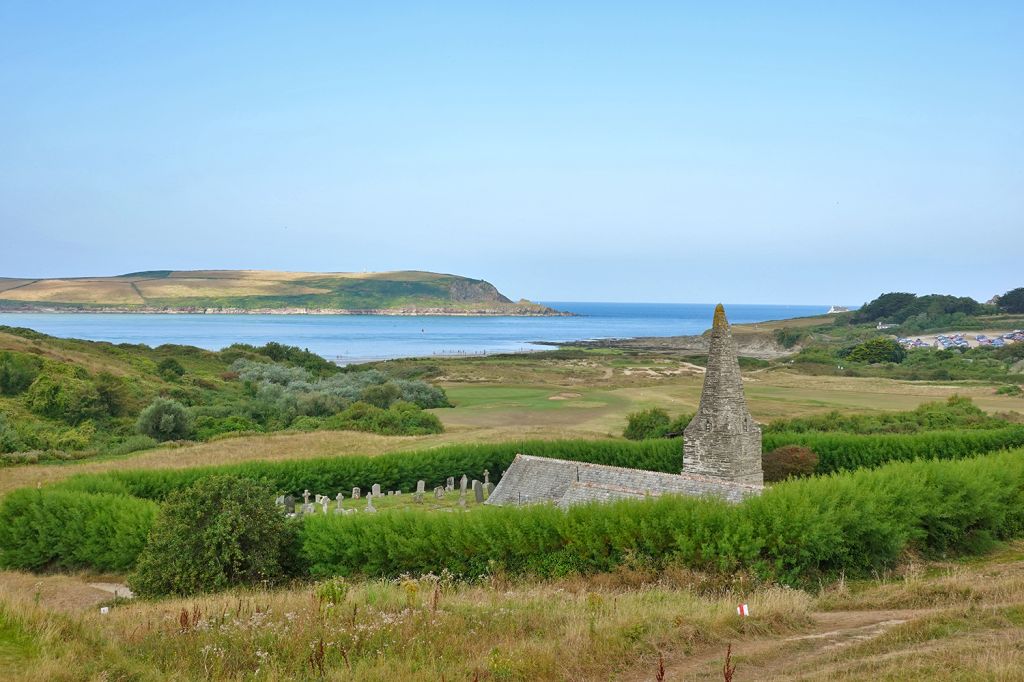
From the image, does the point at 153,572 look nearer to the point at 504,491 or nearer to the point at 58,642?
the point at 58,642

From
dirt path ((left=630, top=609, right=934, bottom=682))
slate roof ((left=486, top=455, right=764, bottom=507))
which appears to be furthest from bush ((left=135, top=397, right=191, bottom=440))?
dirt path ((left=630, top=609, right=934, bottom=682))

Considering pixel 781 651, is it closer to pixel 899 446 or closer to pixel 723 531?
pixel 723 531

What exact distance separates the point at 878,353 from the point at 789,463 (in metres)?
71.4

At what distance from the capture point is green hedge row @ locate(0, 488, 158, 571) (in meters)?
19.5

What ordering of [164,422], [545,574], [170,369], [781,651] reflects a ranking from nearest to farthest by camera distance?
[781,651], [545,574], [164,422], [170,369]

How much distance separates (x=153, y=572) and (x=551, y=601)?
10.3 meters

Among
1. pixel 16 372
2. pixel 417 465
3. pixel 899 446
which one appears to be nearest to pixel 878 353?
pixel 899 446

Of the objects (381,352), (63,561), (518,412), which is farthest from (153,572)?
(381,352)

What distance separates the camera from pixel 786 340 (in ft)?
430

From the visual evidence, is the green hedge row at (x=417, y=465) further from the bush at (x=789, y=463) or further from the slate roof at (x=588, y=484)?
the slate roof at (x=588, y=484)

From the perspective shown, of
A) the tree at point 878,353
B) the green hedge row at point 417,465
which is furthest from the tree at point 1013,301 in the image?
the green hedge row at point 417,465

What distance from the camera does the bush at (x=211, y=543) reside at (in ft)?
54.1

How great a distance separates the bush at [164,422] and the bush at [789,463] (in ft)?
117

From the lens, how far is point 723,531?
14.1 m
